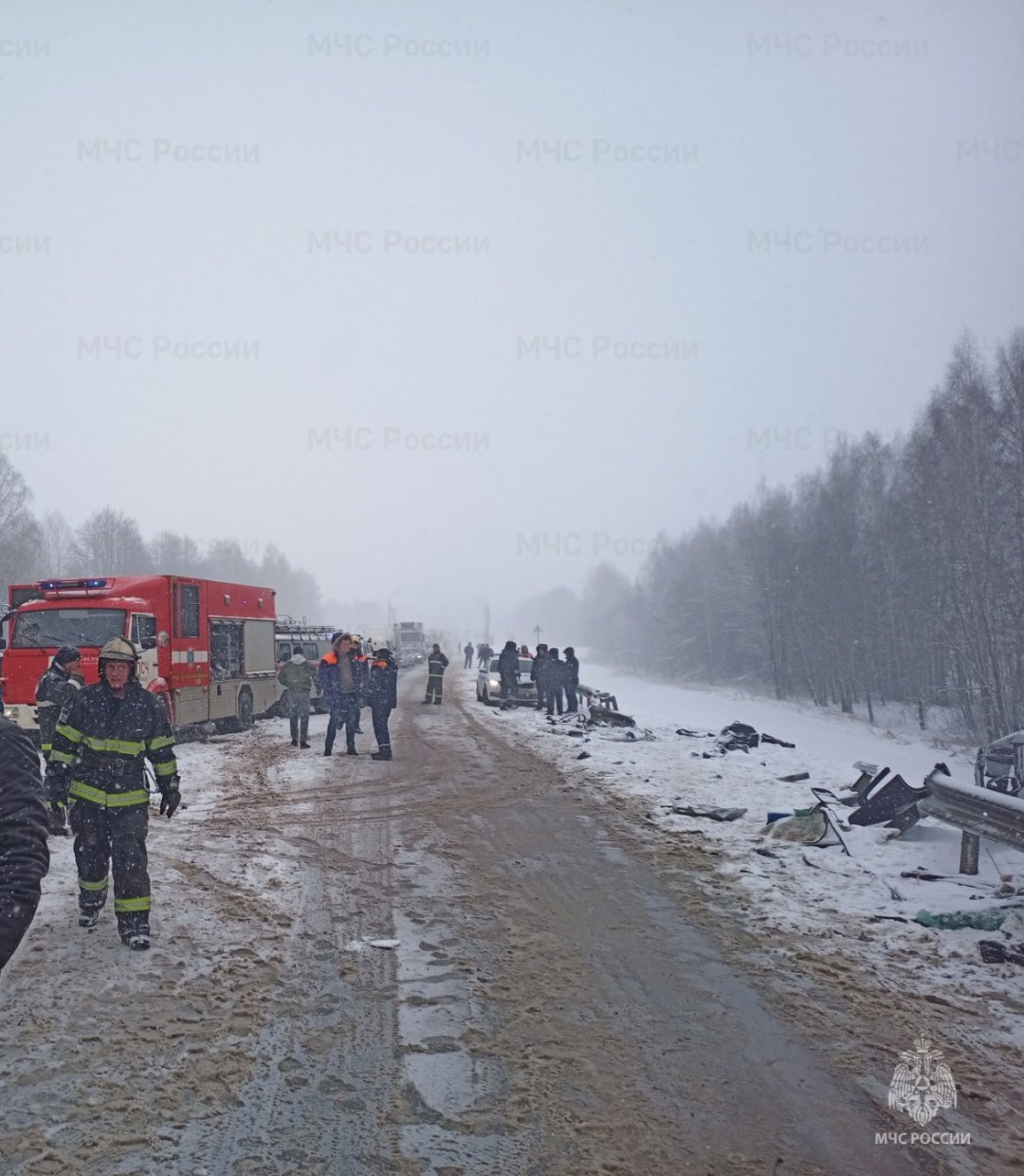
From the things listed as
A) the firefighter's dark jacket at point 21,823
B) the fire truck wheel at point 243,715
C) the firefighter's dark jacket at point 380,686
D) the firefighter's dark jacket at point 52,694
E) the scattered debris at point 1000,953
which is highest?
the firefighter's dark jacket at point 21,823

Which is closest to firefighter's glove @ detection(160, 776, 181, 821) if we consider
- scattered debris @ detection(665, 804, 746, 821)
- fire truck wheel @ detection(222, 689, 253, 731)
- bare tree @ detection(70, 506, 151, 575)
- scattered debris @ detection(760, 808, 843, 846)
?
scattered debris @ detection(760, 808, 843, 846)

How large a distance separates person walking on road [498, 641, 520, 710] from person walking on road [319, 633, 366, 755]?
8389mm

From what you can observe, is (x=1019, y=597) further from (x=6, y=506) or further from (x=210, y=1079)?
(x=6, y=506)

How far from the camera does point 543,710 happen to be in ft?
75.7

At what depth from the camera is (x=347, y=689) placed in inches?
582

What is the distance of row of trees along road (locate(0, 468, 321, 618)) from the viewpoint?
5134 centimetres

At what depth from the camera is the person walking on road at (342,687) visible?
14.4 metres

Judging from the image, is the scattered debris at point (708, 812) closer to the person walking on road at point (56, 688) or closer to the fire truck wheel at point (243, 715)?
the person walking on road at point (56, 688)

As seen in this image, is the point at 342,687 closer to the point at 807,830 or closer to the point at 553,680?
the point at 553,680

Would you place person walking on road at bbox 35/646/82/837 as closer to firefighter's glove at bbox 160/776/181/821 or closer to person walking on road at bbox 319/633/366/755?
firefighter's glove at bbox 160/776/181/821

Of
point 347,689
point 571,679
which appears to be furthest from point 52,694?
point 571,679

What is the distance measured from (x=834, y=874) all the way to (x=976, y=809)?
51.5 inches

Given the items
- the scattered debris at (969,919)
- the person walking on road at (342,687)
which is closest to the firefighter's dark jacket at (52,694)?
the person walking on road at (342,687)

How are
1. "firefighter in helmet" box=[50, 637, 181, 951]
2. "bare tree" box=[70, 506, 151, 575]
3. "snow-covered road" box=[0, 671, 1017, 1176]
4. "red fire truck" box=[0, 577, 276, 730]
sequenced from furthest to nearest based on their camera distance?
"bare tree" box=[70, 506, 151, 575] → "red fire truck" box=[0, 577, 276, 730] → "firefighter in helmet" box=[50, 637, 181, 951] → "snow-covered road" box=[0, 671, 1017, 1176]
